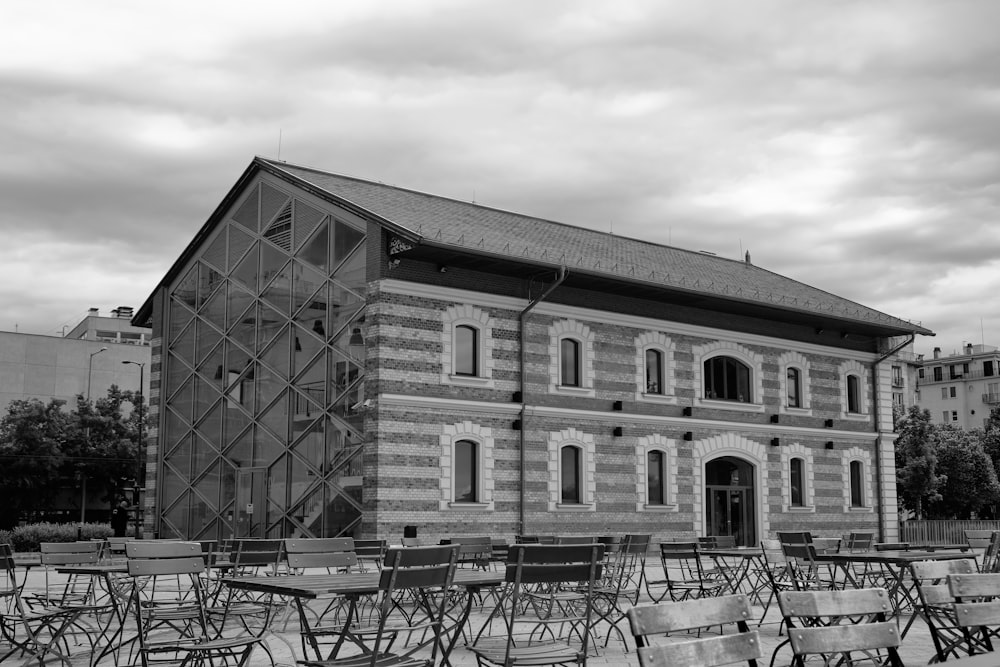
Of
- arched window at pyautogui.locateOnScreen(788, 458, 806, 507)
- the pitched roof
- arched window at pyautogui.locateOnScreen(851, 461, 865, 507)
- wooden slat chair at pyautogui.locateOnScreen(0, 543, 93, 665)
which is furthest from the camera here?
arched window at pyautogui.locateOnScreen(851, 461, 865, 507)

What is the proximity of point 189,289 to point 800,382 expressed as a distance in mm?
17510

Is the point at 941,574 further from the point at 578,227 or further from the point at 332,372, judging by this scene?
the point at 578,227

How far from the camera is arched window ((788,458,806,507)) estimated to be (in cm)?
3166

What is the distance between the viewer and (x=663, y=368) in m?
29.2

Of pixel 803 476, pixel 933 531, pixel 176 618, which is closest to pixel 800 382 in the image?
pixel 803 476

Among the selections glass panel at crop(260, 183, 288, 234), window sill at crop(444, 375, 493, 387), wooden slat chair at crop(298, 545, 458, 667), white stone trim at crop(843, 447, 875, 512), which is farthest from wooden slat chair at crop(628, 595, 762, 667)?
white stone trim at crop(843, 447, 875, 512)

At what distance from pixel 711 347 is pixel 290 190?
38.7ft

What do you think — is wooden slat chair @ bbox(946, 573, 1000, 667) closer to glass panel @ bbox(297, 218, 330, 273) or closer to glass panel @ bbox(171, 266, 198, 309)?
glass panel @ bbox(297, 218, 330, 273)

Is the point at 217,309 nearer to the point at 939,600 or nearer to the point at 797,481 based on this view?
the point at 797,481

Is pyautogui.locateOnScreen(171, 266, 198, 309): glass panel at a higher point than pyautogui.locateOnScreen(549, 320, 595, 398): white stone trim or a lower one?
higher

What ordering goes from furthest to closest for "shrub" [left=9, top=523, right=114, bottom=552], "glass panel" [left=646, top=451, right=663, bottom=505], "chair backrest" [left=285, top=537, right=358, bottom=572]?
"shrub" [left=9, top=523, right=114, bottom=552]
"glass panel" [left=646, top=451, right=663, bottom=505]
"chair backrest" [left=285, top=537, right=358, bottom=572]

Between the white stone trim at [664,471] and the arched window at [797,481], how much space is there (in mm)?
4586

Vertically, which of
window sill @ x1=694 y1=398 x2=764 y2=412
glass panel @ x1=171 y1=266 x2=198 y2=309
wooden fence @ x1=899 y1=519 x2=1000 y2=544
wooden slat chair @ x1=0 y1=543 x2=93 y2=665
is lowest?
wooden fence @ x1=899 y1=519 x2=1000 y2=544

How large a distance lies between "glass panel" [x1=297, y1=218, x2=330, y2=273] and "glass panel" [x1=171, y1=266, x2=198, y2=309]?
541 cm
